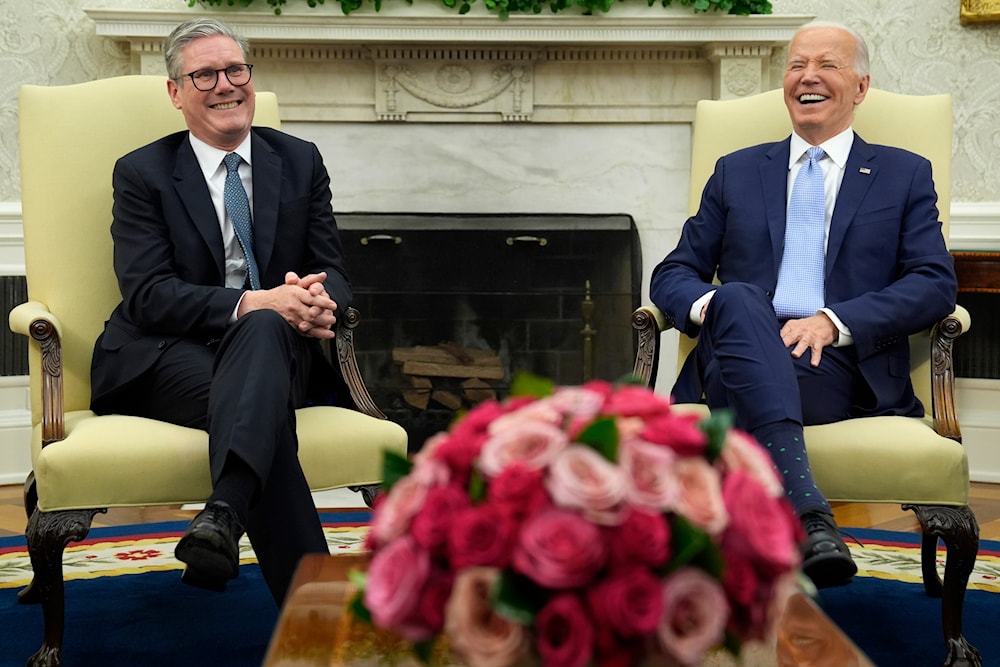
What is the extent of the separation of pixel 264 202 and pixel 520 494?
5.72 feet

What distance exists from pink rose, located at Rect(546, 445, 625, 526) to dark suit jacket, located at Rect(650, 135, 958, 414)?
5.02 feet

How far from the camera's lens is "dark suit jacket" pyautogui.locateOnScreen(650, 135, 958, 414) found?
7.51ft

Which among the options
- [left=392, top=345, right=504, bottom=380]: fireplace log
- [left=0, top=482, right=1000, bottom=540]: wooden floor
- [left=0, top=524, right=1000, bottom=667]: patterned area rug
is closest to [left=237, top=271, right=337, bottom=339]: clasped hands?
[left=0, top=524, right=1000, bottom=667]: patterned area rug

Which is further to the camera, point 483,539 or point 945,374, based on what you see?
point 945,374

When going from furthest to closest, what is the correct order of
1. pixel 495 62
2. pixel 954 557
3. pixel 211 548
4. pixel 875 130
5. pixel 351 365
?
pixel 495 62 → pixel 875 130 → pixel 351 365 → pixel 954 557 → pixel 211 548

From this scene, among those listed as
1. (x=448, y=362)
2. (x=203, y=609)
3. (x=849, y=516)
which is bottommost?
(x=849, y=516)

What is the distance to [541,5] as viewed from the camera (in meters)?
3.80

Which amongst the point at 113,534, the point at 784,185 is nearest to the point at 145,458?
the point at 113,534

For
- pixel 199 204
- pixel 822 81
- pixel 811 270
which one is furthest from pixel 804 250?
pixel 199 204

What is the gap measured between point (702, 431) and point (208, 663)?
145 cm

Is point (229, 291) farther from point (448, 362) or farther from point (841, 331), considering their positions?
point (448, 362)

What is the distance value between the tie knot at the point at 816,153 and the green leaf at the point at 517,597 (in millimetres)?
1917

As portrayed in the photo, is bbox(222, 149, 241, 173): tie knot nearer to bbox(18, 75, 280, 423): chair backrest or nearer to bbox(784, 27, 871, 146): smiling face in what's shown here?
bbox(18, 75, 280, 423): chair backrest

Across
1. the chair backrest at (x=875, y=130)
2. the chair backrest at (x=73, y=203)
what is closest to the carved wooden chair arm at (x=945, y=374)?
the chair backrest at (x=875, y=130)
